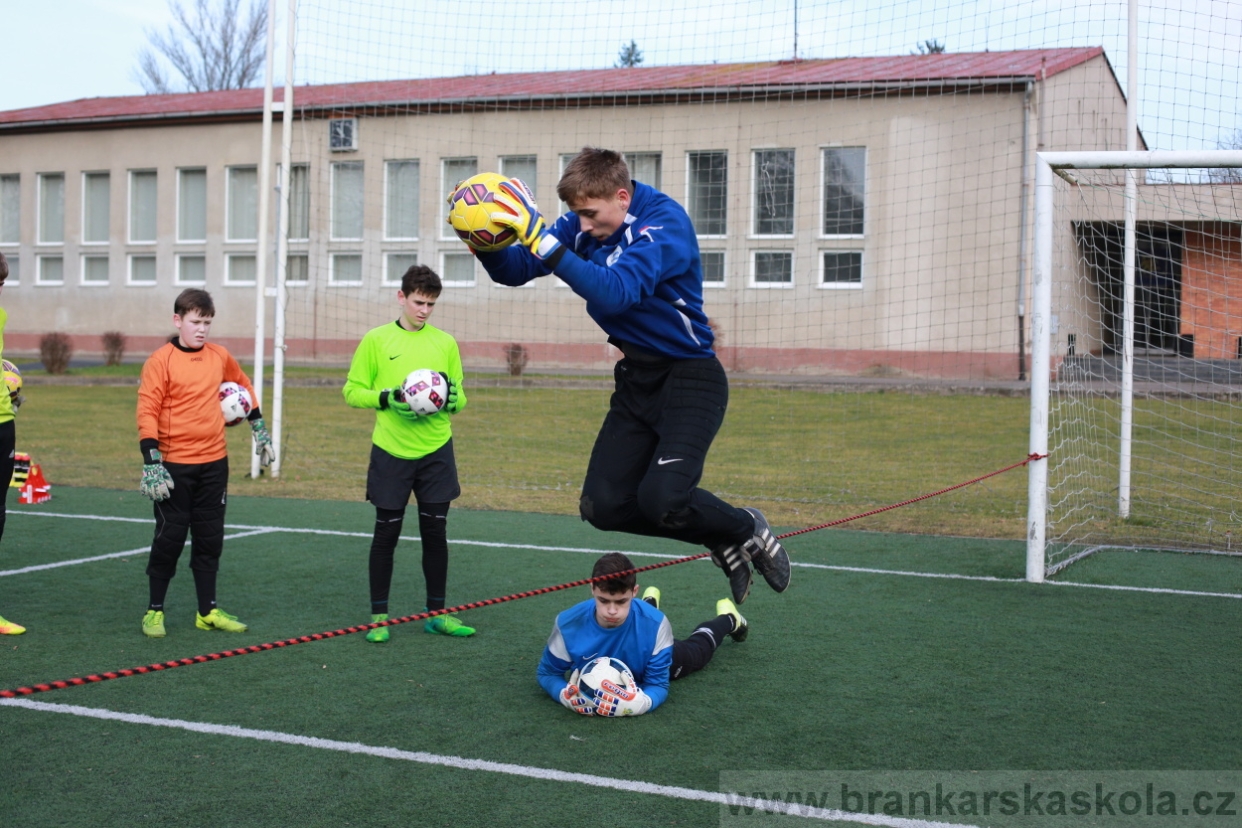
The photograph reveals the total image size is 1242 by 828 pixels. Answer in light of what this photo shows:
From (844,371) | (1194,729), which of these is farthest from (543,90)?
(1194,729)

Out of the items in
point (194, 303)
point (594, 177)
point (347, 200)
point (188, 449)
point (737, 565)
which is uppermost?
point (347, 200)

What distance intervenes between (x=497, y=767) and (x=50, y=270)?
37.0 meters

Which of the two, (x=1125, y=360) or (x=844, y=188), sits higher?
(x=844, y=188)

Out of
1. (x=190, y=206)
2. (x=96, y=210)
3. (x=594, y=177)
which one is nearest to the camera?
(x=594, y=177)

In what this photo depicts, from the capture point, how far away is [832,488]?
42.5ft

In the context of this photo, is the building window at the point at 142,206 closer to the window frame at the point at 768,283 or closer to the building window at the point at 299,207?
the building window at the point at 299,207

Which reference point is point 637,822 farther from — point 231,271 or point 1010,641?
point 231,271

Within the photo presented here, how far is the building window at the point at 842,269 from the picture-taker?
1844 centimetres

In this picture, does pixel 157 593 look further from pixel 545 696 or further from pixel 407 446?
pixel 545 696

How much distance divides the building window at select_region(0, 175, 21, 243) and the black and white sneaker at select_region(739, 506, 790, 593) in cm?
3680

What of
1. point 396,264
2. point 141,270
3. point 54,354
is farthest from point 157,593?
point 141,270

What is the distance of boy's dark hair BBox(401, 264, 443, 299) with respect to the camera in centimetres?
646

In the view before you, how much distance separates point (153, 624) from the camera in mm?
6293

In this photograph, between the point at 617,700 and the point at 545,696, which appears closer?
the point at 617,700
